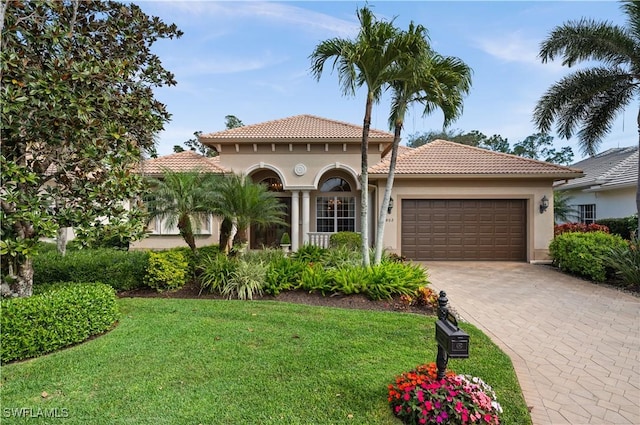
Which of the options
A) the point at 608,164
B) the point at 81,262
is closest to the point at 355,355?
the point at 81,262

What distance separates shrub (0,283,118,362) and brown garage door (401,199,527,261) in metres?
11.0

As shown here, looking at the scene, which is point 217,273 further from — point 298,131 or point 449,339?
point 298,131

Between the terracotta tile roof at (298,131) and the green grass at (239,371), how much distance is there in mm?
9488

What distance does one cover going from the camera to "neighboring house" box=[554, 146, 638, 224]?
15.3 meters

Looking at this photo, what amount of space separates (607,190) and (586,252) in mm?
9872

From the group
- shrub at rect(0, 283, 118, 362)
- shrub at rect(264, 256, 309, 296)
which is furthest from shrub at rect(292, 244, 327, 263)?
shrub at rect(0, 283, 118, 362)

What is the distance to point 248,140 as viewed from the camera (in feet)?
45.1

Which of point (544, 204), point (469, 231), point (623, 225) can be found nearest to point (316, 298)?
point (469, 231)

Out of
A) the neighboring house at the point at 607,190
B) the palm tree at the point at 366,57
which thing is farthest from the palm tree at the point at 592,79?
the palm tree at the point at 366,57

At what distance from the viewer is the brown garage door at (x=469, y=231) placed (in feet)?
42.9

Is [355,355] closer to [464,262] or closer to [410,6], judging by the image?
[410,6]

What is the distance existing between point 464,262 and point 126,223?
40.0 ft

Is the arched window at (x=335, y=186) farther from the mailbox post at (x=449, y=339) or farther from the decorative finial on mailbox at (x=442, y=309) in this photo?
the decorative finial on mailbox at (x=442, y=309)

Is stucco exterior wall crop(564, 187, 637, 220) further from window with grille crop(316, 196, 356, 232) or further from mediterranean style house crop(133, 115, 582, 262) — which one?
window with grille crop(316, 196, 356, 232)
